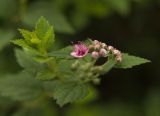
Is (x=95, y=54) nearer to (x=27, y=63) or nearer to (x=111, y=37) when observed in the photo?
(x=27, y=63)

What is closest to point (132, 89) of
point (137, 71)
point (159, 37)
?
point (137, 71)

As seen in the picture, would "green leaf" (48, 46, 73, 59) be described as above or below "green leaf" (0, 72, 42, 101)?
above

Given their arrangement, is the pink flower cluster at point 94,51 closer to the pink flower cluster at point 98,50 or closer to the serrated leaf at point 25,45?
the pink flower cluster at point 98,50

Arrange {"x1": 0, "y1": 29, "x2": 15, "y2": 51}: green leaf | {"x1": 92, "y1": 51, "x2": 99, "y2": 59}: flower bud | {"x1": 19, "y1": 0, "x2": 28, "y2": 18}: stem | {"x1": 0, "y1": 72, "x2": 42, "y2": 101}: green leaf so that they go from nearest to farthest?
{"x1": 92, "y1": 51, "x2": 99, "y2": 59}: flower bud, {"x1": 0, "y1": 72, "x2": 42, "y2": 101}: green leaf, {"x1": 0, "y1": 29, "x2": 15, "y2": 51}: green leaf, {"x1": 19, "y1": 0, "x2": 28, "y2": 18}: stem

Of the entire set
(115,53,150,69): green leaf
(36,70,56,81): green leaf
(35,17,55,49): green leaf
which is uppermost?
(35,17,55,49): green leaf

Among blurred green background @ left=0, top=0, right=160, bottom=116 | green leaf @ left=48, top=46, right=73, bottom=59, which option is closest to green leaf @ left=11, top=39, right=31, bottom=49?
green leaf @ left=48, top=46, right=73, bottom=59

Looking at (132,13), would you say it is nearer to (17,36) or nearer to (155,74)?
(155,74)

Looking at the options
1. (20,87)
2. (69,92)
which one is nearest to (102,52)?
(69,92)

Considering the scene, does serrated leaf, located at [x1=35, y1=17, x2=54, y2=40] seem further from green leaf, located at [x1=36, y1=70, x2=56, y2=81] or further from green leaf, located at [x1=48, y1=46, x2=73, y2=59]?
green leaf, located at [x1=36, y1=70, x2=56, y2=81]
